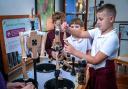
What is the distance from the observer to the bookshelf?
1.25m

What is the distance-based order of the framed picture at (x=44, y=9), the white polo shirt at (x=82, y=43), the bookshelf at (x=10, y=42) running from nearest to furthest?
the bookshelf at (x=10, y=42) < the white polo shirt at (x=82, y=43) < the framed picture at (x=44, y=9)

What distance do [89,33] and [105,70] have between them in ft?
1.36

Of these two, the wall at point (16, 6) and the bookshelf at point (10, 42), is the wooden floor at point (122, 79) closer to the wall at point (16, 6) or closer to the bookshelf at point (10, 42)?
the wall at point (16, 6)

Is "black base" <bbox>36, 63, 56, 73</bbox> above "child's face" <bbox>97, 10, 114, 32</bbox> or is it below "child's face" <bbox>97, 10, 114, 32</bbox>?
below

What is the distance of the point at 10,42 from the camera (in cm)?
133

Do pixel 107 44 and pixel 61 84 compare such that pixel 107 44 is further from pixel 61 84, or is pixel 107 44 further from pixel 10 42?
pixel 10 42

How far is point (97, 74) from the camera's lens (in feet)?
4.83

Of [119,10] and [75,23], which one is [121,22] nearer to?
[119,10]

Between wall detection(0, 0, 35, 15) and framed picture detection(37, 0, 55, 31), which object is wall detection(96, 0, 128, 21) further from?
wall detection(0, 0, 35, 15)

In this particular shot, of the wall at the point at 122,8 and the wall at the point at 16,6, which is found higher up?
the wall at the point at 122,8

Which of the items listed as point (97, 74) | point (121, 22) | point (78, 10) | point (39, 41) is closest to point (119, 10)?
point (121, 22)

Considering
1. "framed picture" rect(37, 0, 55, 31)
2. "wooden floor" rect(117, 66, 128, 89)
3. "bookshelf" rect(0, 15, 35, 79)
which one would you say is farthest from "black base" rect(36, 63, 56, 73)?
"wooden floor" rect(117, 66, 128, 89)

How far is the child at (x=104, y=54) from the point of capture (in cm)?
138

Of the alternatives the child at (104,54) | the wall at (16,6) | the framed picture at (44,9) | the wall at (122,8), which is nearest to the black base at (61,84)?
the child at (104,54)
